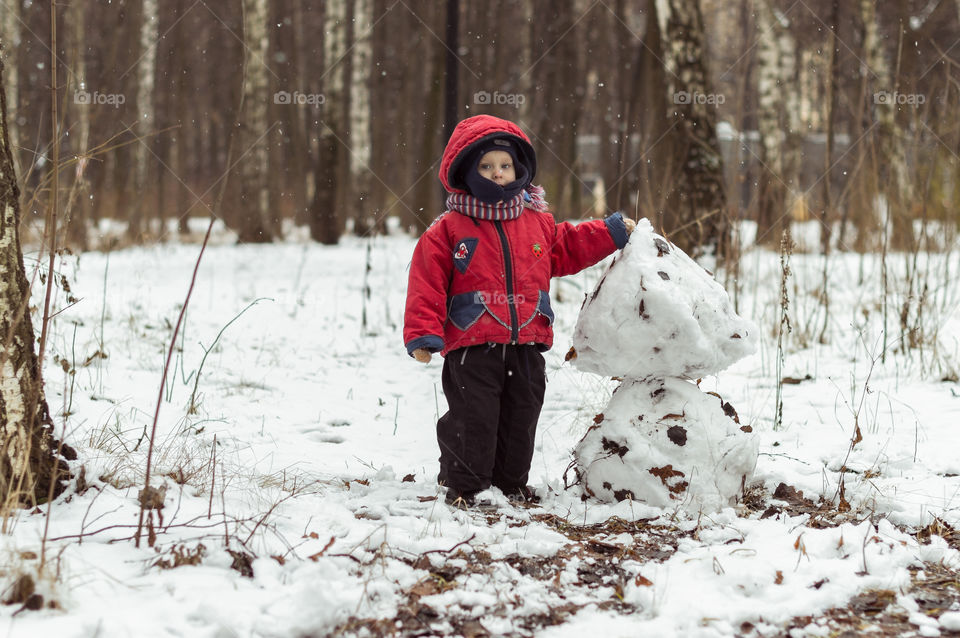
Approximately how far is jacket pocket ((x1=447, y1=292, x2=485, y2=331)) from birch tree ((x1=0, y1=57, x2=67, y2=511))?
4.41ft

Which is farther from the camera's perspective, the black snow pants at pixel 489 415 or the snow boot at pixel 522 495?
the snow boot at pixel 522 495

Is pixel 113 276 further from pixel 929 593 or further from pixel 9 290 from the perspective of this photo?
pixel 929 593

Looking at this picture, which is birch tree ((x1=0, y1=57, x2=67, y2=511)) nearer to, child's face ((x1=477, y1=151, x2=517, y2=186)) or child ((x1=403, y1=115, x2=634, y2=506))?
child ((x1=403, y1=115, x2=634, y2=506))

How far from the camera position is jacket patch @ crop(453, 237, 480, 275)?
2.92m

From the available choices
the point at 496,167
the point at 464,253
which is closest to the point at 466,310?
the point at 464,253

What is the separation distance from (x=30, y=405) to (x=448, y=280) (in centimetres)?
140

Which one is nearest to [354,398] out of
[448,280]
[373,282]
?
[448,280]

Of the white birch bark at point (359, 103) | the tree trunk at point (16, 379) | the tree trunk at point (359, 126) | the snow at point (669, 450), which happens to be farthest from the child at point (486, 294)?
the white birch bark at point (359, 103)

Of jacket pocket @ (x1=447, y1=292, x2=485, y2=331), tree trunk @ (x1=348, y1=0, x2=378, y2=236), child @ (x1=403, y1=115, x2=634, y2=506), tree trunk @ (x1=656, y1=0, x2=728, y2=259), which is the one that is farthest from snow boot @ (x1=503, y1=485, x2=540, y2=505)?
tree trunk @ (x1=348, y1=0, x2=378, y2=236)

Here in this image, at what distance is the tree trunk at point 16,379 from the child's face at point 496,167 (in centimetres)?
151

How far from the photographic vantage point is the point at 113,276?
793 cm

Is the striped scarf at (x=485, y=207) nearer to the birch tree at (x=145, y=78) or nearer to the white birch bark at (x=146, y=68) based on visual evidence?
the birch tree at (x=145, y=78)

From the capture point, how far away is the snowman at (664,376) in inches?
109

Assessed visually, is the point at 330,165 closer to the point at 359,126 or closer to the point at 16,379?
the point at 359,126
